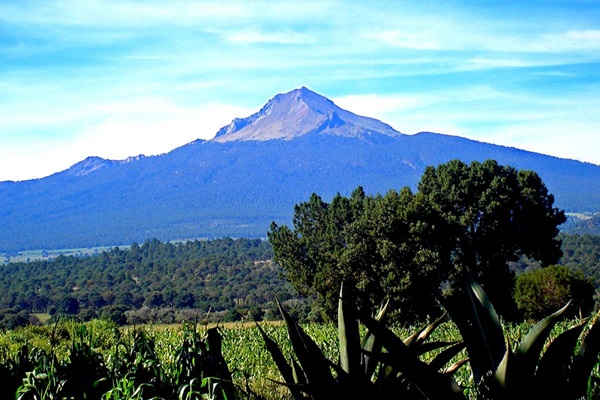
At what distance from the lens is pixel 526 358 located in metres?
2.99

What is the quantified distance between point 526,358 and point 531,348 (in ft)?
0.17

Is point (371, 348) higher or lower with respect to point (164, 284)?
higher

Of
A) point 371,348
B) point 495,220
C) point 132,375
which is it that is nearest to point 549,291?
point 495,220

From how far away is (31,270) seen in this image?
10156cm

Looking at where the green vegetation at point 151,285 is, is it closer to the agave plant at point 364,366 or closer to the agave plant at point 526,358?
the agave plant at point 364,366

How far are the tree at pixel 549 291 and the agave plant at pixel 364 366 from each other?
24.9 meters

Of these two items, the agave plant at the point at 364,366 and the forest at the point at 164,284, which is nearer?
the agave plant at the point at 364,366

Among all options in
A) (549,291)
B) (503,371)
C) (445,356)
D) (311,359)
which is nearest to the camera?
(503,371)

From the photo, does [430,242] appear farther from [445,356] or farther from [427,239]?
[445,356]

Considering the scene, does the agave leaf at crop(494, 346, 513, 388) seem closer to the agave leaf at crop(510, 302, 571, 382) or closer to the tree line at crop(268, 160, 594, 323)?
the agave leaf at crop(510, 302, 571, 382)

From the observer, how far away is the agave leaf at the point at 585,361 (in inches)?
121

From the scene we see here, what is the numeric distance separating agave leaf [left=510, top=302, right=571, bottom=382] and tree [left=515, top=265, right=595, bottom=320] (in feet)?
83.0

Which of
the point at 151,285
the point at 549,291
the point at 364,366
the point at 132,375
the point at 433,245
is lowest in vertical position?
the point at 151,285

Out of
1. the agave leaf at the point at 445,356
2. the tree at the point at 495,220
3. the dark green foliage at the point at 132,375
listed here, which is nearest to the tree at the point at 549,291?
the tree at the point at 495,220
